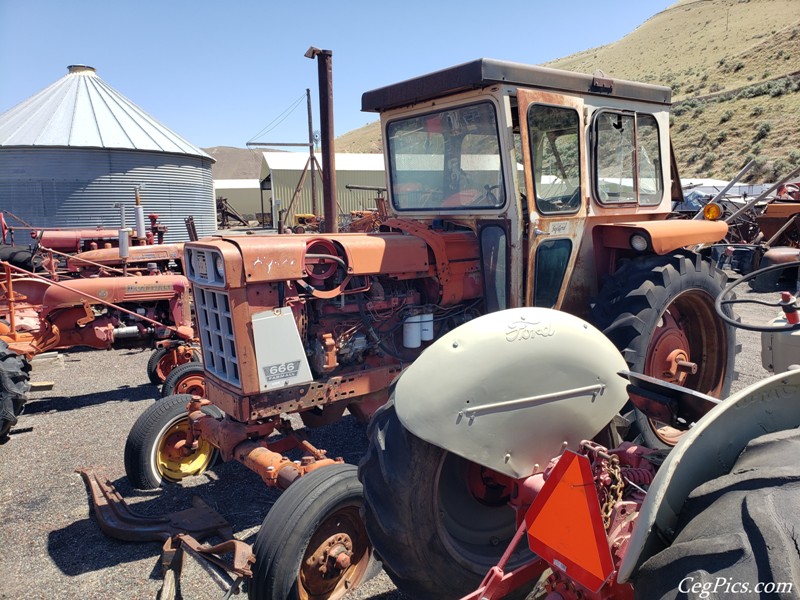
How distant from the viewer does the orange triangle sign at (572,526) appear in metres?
1.56

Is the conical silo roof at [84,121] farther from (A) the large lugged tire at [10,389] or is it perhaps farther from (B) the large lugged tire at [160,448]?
(B) the large lugged tire at [160,448]

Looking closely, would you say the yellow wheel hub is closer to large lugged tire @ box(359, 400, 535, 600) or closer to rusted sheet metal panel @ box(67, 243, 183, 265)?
large lugged tire @ box(359, 400, 535, 600)

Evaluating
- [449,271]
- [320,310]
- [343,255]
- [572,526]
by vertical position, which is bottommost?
[572,526]

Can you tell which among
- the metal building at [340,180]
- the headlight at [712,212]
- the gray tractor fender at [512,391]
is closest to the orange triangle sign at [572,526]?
the gray tractor fender at [512,391]

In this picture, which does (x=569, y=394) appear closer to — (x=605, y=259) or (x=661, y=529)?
(x=661, y=529)

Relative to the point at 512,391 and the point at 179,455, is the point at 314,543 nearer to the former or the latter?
the point at 512,391

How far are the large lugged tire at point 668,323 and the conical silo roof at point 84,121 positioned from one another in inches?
759

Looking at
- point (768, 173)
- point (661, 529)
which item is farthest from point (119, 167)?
point (768, 173)

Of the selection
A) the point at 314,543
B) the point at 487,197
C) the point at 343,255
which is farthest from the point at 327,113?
the point at 314,543

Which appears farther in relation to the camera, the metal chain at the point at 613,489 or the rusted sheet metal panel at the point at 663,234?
the rusted sheet metal panel at the point at 663,234

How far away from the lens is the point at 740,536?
121 centimetres

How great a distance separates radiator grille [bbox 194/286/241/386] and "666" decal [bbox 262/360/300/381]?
17cm

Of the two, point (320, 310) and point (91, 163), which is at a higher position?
point (91, 163)

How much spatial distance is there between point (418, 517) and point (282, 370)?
4.70 feet
